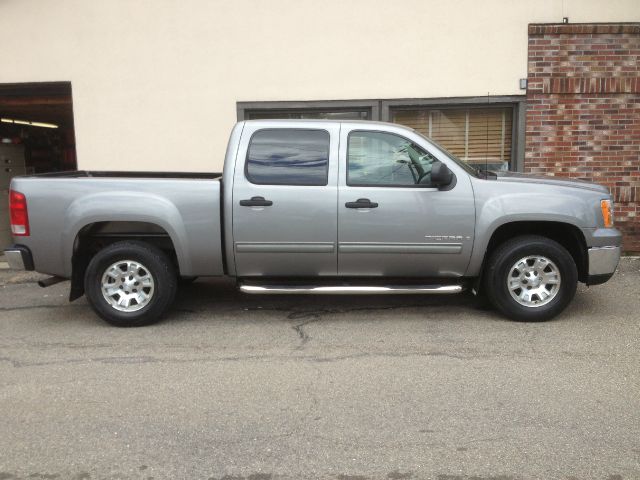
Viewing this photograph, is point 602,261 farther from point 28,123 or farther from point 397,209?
point 28,123

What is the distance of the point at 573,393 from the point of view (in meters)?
4.03

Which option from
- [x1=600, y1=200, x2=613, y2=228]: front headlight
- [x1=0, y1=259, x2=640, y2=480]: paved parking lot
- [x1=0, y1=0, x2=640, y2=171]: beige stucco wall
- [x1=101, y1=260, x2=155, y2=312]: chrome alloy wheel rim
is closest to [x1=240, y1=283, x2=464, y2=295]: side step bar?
[x1=0, y1=259, x2=640, y2=480]: paved parking lot

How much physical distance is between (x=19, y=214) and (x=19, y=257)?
0.40 meters

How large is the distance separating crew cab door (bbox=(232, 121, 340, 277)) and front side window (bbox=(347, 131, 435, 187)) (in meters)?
0.20

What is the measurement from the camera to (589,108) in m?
8.56

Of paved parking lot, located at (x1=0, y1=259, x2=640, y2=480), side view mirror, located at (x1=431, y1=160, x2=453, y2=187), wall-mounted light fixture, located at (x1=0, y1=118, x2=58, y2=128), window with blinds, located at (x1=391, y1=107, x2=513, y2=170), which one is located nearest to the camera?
paved parking lot, located at (x1=0, y1=259, x2=640, y2=480)

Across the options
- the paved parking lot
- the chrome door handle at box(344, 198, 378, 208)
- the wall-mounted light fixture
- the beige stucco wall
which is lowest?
the paved parking lot

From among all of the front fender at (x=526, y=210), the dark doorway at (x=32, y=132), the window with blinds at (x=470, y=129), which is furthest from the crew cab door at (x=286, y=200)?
the dark doorway at (x=32, y=132)

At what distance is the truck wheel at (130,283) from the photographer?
5504 millimetres

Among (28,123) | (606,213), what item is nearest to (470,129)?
(606,213)

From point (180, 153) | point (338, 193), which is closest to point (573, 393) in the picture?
point (338, 193)

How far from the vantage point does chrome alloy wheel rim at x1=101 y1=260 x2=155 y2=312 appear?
5543 millimetres

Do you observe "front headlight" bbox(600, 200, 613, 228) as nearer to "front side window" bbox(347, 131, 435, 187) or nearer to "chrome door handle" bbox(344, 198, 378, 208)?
"front side window" bbox(347, 131, 435, 187)

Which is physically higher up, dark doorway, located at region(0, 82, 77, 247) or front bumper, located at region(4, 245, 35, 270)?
dark doorway, located at region(0, 82, 77, 247)
